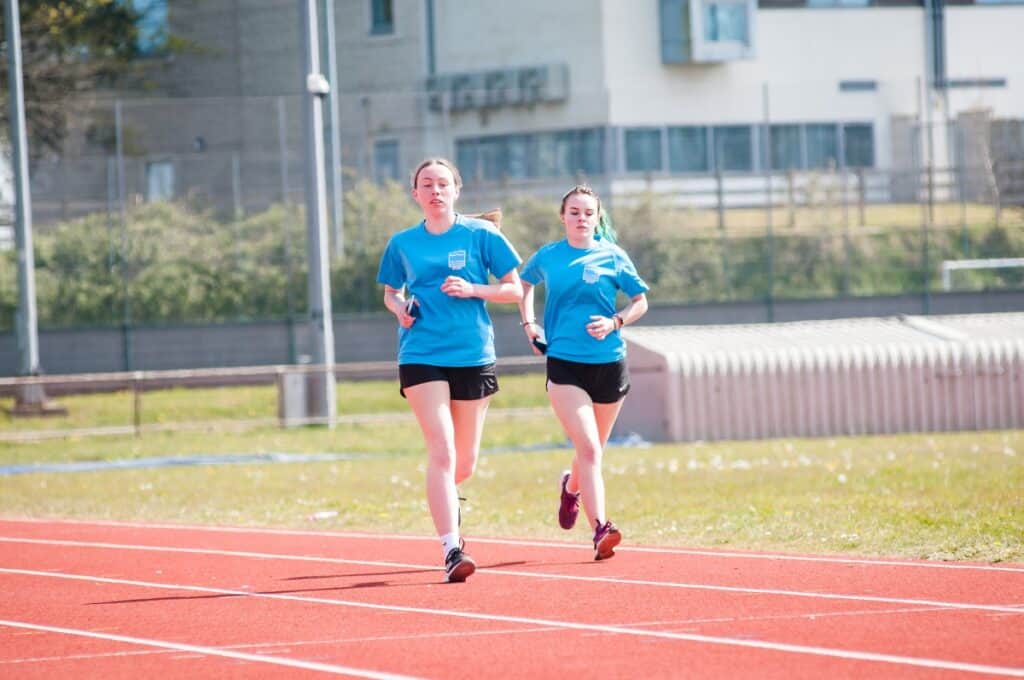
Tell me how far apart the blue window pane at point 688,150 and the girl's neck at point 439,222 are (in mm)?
24354

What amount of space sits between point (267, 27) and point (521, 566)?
121 ft

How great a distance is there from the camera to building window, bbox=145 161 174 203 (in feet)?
107

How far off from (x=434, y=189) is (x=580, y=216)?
3.63 feet

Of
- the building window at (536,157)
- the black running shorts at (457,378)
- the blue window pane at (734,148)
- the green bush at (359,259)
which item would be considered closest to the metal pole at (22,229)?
the green bush at (359,259)

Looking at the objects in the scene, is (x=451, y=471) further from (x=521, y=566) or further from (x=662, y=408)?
(x=662, y=408)

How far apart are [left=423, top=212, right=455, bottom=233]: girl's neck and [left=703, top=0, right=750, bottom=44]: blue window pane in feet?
122

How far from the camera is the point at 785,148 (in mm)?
34062

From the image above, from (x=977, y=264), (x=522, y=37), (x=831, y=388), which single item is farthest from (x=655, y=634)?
(x=522, y=37)

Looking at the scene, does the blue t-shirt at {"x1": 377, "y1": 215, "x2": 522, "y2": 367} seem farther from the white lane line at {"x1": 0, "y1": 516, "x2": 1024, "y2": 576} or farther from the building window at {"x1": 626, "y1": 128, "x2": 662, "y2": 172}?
the building window at {"x1": 626, "y1": 128, "x2": 662, "y2": 172}

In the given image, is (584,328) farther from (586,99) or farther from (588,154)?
(586,99)

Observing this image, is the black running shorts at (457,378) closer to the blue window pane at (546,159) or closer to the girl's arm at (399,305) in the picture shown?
the girl's arm at (399,305)

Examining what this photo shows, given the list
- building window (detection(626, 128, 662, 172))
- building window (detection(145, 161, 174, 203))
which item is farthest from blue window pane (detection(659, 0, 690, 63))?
building window (detection(145, 161, 174, 203))

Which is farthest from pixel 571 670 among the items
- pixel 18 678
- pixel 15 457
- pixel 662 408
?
pixel 15 457

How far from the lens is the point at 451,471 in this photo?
9781 mm
